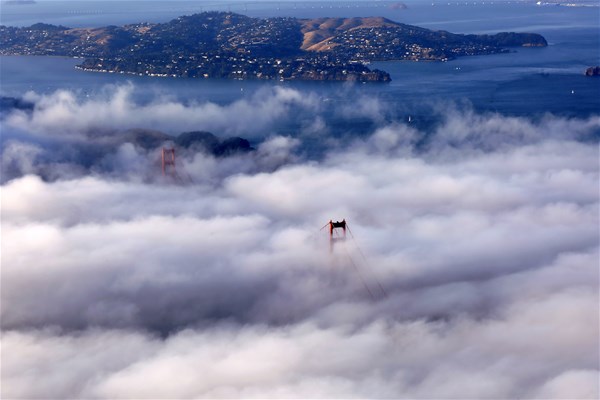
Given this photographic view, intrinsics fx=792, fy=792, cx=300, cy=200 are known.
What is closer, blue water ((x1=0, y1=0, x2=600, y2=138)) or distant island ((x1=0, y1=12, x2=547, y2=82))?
blue water ((x1=0, y1=0, x2=600, y2=138))

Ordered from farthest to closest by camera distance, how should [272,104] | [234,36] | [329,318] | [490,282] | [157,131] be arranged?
1. [234,36]
2. [272,104]
3. [157,131]
4. [490,282]
5. [329,318]

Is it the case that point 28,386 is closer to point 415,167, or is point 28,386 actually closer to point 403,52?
point 415,167

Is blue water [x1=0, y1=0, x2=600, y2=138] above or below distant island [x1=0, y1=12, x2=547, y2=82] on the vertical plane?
below

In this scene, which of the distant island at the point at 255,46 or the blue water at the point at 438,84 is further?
the distant island at the point at 255,46

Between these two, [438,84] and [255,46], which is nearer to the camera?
[438,84]

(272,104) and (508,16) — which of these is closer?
(272,104)

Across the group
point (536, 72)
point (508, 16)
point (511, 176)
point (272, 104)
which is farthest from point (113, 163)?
point (508, 16)

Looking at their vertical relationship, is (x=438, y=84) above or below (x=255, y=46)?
below

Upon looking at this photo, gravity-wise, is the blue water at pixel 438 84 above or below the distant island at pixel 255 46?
below
